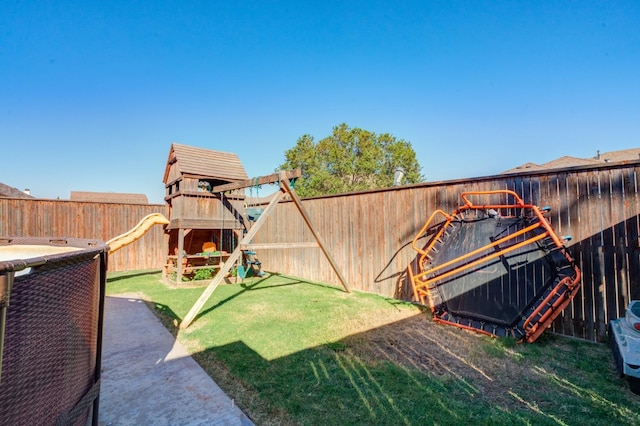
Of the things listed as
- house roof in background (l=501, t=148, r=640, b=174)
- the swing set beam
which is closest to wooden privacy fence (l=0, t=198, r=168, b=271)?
the swing set beam

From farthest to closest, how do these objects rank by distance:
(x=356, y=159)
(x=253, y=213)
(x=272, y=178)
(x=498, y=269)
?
A: (x=356, y=159) < (x=253, y=213) < (x=272, y=178) < (x=498, y=269)

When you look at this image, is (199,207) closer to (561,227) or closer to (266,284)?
(266,284)

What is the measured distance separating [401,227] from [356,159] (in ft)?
69.9

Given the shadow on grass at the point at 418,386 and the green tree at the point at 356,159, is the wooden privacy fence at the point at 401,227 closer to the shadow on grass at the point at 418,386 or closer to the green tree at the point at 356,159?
the shadow on grass at the point at 418,386

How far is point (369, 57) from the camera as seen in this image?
38.4 ft

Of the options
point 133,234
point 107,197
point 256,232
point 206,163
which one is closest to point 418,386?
point 256,232

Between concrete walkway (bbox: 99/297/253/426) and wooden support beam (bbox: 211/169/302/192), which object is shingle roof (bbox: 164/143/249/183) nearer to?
wooden support beam (bbox: 211/169/302/192)

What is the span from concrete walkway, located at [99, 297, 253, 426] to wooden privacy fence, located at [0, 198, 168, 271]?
5893 mm

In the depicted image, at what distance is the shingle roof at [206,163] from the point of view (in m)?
8.12

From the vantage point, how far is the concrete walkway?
2348 mm

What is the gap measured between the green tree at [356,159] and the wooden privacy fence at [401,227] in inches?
651

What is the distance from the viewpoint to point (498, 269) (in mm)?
4465

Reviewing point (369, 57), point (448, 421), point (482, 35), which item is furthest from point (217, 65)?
point (448, 421)

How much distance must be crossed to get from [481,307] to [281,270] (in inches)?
266
